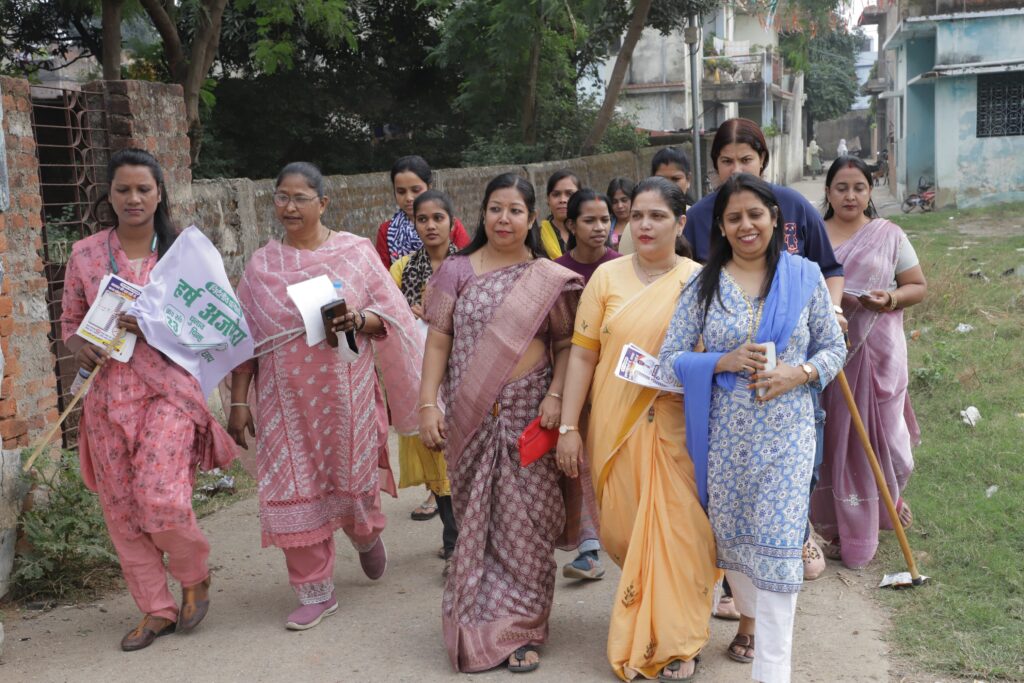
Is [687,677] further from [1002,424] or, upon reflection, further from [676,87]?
[676,87]

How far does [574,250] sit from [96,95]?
145 inches

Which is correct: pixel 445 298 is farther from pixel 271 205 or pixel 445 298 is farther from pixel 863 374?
pixel 271 205

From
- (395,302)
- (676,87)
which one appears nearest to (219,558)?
(395,302)

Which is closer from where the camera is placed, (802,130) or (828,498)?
(828,498)

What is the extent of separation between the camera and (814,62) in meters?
48.2

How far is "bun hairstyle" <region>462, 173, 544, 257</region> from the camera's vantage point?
436cm

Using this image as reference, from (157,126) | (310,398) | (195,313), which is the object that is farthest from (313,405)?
(157,126)

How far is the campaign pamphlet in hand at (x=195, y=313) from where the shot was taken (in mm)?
4488

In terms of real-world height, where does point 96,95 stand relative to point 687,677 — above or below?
above

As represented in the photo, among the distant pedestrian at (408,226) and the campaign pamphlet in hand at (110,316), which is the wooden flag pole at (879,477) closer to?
the distant pedestrian at (408,226)

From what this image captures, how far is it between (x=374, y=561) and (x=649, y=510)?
1.72 m

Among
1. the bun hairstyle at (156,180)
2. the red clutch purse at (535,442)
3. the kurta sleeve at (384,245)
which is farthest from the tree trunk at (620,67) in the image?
the red clutch purse at (535,442)

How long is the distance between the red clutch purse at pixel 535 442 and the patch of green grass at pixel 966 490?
5.05 feet

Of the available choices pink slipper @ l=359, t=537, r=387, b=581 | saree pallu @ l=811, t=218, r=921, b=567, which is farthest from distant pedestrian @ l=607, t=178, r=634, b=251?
pink slipper @ l=359, t=537, r=387, b=581
